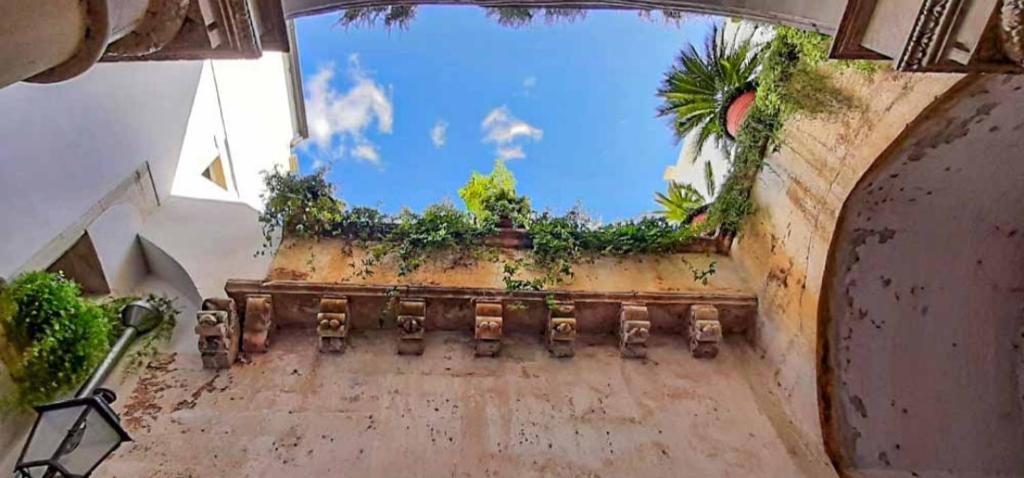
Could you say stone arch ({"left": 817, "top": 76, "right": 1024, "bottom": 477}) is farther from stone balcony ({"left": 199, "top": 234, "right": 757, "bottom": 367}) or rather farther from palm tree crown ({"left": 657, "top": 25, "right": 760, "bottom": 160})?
palm tree crown ({"left": 657, "top": 25, "right": 760, "bottom": 160})

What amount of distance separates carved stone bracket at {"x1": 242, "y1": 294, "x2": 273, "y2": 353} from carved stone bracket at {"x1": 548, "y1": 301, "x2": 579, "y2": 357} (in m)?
2.29

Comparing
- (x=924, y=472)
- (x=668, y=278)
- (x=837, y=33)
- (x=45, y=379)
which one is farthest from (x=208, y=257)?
(x=924, y=472)

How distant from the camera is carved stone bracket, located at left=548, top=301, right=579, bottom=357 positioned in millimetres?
5172

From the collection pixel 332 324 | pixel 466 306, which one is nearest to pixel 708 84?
pixel 466 306

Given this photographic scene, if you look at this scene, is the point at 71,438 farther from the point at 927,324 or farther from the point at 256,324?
the point at 927,324

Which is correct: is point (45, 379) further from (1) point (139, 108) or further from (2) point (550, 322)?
(2) point (550, 322)

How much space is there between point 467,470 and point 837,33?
11.0ft

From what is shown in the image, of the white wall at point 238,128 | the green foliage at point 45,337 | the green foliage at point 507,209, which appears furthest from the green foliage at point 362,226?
the green foliage at point 45,337

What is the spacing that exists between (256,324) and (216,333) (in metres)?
0.34

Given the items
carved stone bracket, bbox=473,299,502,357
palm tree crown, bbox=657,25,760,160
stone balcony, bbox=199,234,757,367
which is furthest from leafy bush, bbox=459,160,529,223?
palm tree crown, bbox=657,25,760,160

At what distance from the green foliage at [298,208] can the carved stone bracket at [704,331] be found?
333 cm

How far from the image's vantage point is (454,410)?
15.3ft

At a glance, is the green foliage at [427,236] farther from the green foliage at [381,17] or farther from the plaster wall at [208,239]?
the green foliage at [381,17]

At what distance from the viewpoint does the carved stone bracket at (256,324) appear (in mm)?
4988
